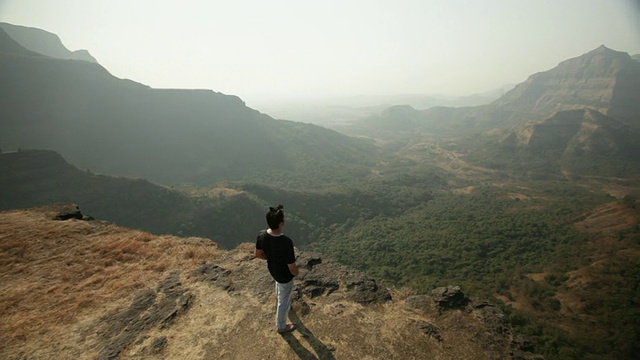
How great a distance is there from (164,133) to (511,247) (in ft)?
311

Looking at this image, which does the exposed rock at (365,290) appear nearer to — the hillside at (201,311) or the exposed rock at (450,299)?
Result: the hillside at (201,311)

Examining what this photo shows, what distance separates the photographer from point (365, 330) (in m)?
5.56

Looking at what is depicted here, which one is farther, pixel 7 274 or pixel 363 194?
pixel 363 194

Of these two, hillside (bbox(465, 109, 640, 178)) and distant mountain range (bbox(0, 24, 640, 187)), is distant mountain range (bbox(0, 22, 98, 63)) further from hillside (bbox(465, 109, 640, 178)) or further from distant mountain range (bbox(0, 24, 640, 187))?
hillside (bbox(465, 109, 640, 178))

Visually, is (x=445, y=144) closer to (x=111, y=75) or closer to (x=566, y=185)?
(x=566, y=185)

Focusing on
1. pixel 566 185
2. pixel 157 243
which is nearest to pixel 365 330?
pixel 157 243

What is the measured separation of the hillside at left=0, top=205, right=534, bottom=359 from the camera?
16.4 ft

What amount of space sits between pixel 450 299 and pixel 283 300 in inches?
187

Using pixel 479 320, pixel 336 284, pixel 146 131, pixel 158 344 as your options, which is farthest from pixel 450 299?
pixel 146 131

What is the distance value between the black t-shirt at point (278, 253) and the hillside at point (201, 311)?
145 cm

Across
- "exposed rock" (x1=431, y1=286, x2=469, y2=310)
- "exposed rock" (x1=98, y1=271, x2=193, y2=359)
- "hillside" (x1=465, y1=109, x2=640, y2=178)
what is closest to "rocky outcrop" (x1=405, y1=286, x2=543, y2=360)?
"exposed rock" (x1=431, y1=286, x2=469, y2=310)

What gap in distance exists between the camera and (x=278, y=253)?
444cm

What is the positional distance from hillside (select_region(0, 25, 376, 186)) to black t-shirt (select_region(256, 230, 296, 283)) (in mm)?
75786

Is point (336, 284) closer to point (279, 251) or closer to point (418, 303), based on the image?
point (418, 303)
